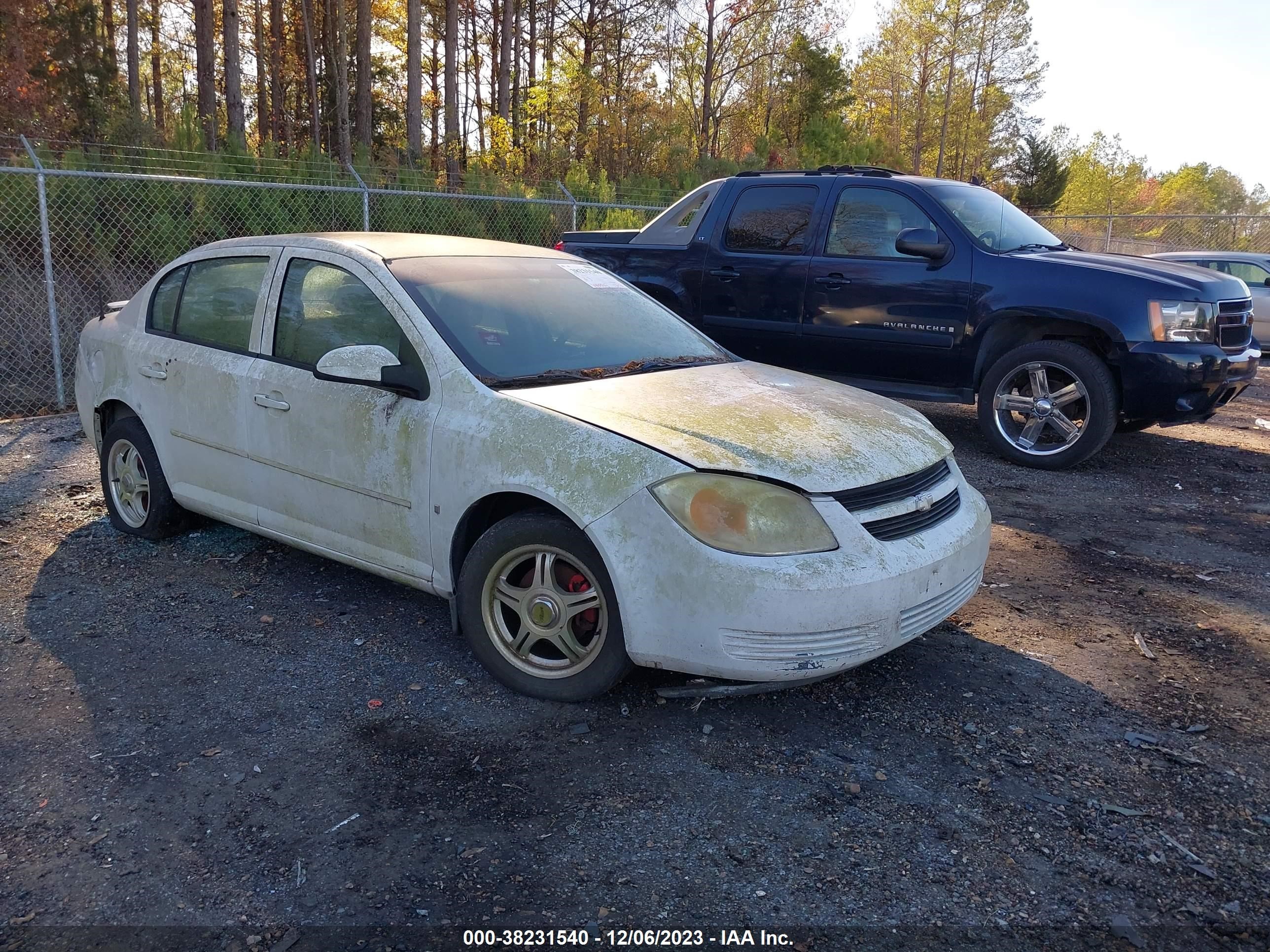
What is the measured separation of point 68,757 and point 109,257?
35.6 ft

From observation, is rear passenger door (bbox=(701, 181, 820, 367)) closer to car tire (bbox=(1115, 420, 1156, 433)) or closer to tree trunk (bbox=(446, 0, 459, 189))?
car tire (bbox=(1115, 420, 1156, 433))

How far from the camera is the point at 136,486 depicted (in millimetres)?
5016

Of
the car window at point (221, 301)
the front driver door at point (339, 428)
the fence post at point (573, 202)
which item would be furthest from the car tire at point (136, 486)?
the fence post at point (573, 202)

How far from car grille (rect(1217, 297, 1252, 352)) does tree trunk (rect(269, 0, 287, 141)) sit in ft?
87.9

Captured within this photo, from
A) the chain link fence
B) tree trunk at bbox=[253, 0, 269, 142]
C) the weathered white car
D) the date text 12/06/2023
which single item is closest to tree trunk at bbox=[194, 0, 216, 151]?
tree trunk at bbox=[253, 0, 269, 142]

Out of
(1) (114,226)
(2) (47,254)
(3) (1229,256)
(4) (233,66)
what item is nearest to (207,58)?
(4) (233,66)

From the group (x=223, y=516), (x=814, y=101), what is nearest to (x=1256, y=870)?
(x=223, y=516)

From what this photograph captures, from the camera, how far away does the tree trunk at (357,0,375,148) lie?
2186cm

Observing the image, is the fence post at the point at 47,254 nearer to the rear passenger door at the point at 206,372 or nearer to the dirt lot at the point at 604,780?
the rear passenger door at the point at 206,372

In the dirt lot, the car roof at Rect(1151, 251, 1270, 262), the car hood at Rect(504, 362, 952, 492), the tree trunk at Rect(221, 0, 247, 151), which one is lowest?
the dirt lot

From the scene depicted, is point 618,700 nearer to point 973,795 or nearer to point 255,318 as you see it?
point 973,795

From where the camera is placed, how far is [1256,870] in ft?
8.28

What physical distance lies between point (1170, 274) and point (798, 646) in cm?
541

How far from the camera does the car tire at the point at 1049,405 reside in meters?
6.71
